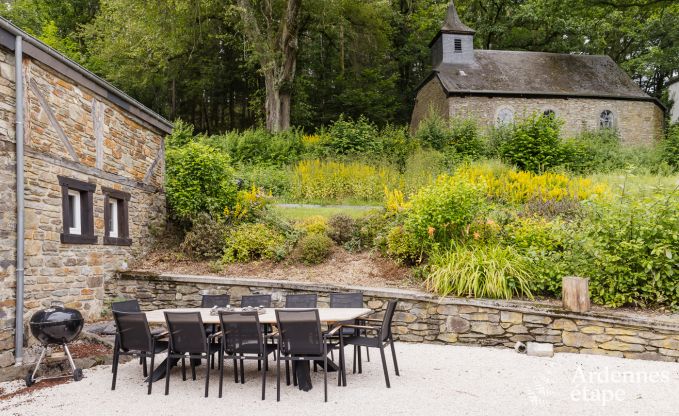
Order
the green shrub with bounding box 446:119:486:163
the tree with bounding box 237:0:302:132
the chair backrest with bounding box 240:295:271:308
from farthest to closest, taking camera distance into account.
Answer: the tree with bounding box 237:0:302:132
the green shrub with bounding box 446:119:486:163
the chair backrest with bounding box 240:295:271:308

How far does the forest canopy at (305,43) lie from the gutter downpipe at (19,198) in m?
11.5

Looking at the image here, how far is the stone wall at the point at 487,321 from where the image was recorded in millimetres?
6184

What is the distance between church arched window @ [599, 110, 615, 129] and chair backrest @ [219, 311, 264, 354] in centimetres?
2271

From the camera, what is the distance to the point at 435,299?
23.5ft

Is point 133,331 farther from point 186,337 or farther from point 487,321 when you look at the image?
point 487,321

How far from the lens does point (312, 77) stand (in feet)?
88.8

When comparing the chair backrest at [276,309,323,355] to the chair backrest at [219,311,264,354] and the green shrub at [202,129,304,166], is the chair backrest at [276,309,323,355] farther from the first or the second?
the green shrub at [202,129,304,166]

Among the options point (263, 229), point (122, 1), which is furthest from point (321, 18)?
point (263, 229)

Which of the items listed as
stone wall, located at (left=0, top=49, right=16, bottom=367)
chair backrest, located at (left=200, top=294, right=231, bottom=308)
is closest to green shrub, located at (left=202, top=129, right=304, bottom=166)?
chair backrest, located at (left=200, top=294, right=231, bottom=308)

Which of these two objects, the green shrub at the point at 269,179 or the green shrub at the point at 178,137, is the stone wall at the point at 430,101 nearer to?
the green shrub at the point at 269,179

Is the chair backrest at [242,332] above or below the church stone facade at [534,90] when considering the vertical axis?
below

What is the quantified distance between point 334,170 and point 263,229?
3870mm

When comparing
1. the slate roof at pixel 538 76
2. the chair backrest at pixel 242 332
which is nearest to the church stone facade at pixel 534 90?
the slate roof at pixel 538 76

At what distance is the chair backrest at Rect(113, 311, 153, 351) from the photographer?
5297mm
